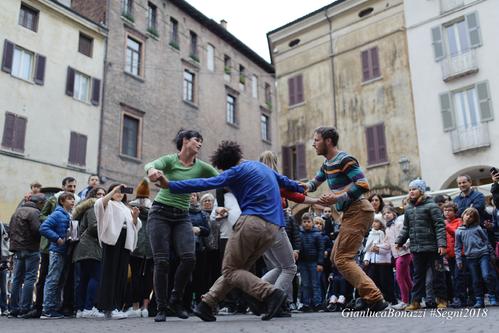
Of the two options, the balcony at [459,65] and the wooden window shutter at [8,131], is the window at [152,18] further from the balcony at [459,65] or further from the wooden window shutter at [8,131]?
the balcony at [459,65]

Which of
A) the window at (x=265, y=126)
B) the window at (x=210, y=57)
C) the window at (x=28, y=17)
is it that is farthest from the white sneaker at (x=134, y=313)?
the window at (x=265, y=126)

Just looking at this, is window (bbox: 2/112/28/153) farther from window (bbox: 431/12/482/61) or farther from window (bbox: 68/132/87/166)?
window (bbox: 431/12/482/61)

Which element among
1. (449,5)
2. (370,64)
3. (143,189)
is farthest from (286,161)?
(143,189)

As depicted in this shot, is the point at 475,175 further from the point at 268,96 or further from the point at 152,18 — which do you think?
the point at 268,96

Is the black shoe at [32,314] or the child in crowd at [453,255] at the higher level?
the child in crowd at [453,255]

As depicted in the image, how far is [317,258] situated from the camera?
30.9 feet

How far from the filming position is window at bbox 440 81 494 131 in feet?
63.0

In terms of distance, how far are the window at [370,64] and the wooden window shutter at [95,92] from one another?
12386 mm

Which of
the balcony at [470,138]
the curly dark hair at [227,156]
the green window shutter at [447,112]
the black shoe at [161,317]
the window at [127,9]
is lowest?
the black shoe at [161,317]

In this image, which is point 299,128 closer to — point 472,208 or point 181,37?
point 181,37

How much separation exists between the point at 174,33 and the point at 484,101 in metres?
17.0

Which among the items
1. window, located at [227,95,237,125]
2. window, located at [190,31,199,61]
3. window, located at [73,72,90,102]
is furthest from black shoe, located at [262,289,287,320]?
window, located at [227,95,237,125]

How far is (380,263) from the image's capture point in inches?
350

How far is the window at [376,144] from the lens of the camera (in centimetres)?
2214
